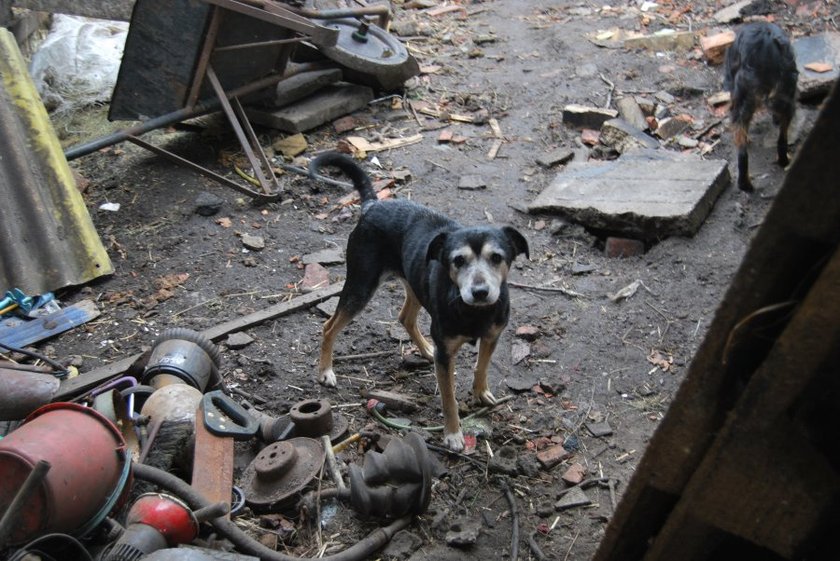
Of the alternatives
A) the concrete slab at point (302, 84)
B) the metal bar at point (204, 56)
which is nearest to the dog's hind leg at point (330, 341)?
the metal bar at point (204, 56)

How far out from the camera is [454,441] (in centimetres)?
429

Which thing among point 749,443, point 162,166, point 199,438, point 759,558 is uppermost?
point 749,443

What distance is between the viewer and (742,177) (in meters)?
6.21

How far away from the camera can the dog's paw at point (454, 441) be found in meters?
4.28

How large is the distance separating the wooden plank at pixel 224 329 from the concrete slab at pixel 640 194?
7.26 feet

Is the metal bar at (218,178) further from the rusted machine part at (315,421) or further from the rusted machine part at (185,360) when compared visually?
the rusted machine part at (315,421)

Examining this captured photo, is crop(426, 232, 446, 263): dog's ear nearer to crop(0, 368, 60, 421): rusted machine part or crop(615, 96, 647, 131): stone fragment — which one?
crop(0, 368, 60, 421): rusted machine part

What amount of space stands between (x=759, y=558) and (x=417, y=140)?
6.53 meters

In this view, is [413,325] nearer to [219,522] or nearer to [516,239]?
[516,239]

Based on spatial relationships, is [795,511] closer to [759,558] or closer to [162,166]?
[759,558]

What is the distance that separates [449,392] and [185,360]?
4.98 feet

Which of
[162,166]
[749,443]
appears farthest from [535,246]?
Result: [749,443]

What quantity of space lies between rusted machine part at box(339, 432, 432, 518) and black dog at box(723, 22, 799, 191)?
13.7 feet

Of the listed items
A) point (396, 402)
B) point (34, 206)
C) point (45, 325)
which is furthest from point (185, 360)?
point (34, 206)
